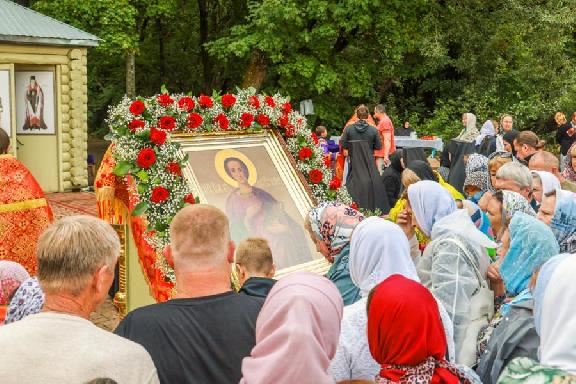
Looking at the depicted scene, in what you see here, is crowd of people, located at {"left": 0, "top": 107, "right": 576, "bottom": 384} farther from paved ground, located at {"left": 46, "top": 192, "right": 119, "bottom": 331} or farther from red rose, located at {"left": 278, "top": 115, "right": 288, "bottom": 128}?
paved ground, located at {"left": 46, "top": 192, "right": 119, "bottom": 331}

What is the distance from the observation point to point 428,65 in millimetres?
23188

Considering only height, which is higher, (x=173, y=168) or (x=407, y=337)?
(x=173, y=168)

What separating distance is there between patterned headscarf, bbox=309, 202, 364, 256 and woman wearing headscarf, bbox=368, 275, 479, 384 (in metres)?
1.87

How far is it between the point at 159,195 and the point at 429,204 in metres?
1.97

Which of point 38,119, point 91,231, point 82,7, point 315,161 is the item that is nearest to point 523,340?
point 91,231

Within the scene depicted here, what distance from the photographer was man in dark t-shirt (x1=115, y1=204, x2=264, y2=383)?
2.80 meters

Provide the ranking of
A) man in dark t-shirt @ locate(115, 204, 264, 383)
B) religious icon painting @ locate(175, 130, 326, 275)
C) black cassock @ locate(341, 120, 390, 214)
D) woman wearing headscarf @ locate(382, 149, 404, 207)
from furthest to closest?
black cassock @ locate(341, 120, 390, 214) < woman wearing headscarf @ locate(382, 149, 404, 207) < religious icon painting @ locate(175, 130, 326, 275) < man in dark t-shirt @ locate(115, 204, 264, 383)

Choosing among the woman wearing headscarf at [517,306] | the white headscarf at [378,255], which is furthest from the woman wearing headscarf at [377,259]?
the woman wearing headscarf at [517,306]

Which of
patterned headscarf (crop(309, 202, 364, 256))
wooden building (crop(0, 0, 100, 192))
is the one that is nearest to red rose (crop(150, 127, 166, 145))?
patterned headscarf (crop(309, 202, 364, 256))

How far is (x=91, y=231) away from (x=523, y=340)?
200cm

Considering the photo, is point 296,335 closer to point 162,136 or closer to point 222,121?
point 162,136

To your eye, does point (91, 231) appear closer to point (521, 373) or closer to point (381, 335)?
point (381, 335)

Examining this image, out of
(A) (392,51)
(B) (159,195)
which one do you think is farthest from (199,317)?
(A) (392,51)

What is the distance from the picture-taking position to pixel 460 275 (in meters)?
4.22
